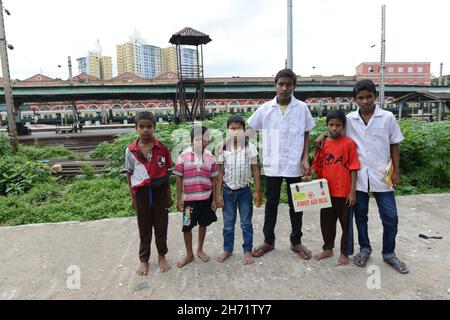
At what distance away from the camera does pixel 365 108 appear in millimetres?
2791

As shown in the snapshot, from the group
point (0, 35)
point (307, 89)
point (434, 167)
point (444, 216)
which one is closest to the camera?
point (444, 216)

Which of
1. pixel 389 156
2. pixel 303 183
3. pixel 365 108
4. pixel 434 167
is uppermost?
pixel 365 108

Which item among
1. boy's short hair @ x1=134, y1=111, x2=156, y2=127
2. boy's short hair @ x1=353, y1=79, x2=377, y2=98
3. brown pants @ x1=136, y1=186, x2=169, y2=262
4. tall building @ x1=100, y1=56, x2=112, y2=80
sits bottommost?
brown pants @ x1=136, y1=186, x2=169, y2=262

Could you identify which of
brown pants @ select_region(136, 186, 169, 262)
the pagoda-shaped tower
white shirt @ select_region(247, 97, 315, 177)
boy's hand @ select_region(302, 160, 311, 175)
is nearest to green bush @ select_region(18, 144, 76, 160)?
the pagoda-shaped tower

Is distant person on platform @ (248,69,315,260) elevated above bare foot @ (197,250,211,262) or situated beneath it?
elevated above

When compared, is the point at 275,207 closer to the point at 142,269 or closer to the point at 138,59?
the point at 142,269

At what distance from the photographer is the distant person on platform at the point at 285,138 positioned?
297cm

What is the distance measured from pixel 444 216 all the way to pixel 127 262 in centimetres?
408

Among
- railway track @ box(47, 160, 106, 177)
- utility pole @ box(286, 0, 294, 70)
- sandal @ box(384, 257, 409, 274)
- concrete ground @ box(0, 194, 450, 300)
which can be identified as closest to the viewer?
concrete ground @ box(0, 194, 450, 300)

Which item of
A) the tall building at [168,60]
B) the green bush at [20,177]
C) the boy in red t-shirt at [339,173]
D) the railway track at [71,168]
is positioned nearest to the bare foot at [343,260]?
the boy in red t-shirt at [339,173]

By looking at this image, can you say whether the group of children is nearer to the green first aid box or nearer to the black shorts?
the black shorts

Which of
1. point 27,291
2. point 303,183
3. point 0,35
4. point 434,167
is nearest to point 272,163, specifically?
point 303,183

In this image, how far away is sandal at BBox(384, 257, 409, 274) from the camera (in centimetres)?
A: 272

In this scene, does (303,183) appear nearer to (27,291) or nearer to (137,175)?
(137,175)
